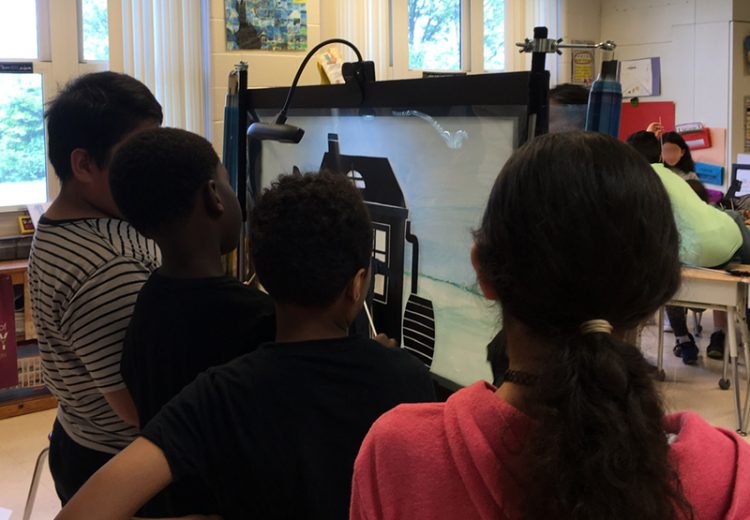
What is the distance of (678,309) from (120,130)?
3624 millimetres

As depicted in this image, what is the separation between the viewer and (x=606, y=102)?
1.13 m

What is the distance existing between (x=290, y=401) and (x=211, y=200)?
363 millimetres

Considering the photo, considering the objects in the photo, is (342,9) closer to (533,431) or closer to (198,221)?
(198,221)

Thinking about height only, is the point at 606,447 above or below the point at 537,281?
below

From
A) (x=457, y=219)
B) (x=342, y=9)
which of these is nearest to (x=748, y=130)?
(x=342, y=9)

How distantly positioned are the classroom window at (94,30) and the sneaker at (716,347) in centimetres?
355

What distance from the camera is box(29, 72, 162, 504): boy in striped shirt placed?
1142mm

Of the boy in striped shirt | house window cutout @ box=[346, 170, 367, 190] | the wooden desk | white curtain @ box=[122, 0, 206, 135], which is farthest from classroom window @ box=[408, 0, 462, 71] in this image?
the boy in striped shirt

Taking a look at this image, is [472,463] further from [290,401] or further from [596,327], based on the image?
[290,401]

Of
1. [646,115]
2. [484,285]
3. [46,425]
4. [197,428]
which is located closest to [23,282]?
[46,425]

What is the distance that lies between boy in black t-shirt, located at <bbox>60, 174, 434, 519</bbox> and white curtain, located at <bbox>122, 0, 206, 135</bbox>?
2.96 m

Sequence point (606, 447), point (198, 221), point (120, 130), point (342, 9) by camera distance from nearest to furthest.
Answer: point (606, 447), point (198, 221), point (120, 130), point (342, 9)

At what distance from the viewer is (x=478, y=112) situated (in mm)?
1205

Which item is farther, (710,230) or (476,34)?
(476,34)
